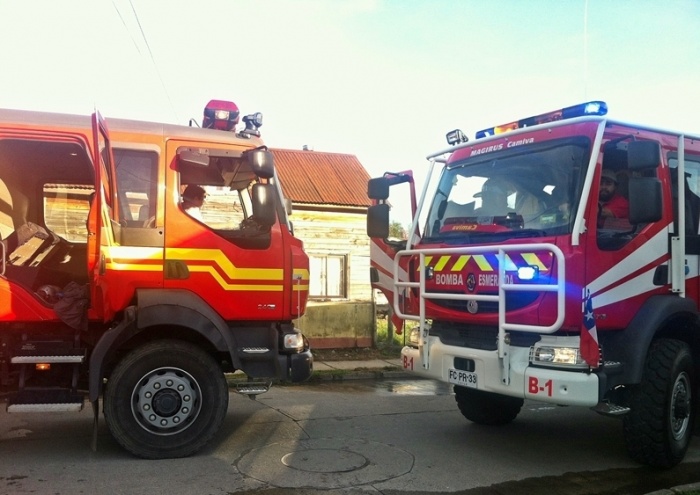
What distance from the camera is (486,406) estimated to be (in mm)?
6531

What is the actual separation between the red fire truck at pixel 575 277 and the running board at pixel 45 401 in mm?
2917

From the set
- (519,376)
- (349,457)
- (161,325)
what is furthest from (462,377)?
(161,325)

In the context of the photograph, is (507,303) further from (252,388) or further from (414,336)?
(252,388)

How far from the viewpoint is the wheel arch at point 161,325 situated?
5.05 meters

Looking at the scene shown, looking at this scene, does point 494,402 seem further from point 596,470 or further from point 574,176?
point 574,176

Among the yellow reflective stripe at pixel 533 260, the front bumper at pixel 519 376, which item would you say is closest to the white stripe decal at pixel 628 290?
the yellow reflective stripe at pixel 533 260

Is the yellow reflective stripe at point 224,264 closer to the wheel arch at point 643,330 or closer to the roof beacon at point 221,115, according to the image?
the roof beacon at point 221,115

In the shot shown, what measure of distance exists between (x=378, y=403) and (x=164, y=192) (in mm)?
4065

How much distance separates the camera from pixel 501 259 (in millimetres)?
4789

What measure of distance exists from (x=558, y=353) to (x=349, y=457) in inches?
80.0

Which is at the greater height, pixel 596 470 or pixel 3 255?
pixel 3 255

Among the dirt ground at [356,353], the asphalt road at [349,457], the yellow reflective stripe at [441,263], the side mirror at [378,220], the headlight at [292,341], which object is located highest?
the side mirror at [378,220]

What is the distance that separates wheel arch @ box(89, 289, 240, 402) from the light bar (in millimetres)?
3090

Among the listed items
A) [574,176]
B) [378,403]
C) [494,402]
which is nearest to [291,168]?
[378,403]
